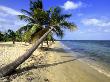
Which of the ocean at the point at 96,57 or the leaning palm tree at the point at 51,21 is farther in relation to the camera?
the leaning palm tree at the point at 51,21

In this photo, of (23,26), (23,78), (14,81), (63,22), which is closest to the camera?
(14,81)

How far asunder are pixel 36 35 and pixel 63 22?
3957 mm

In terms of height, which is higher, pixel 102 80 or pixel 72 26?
pixel 72 26

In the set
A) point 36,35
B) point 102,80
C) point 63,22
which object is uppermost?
point 63,22

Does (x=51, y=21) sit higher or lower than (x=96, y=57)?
higher

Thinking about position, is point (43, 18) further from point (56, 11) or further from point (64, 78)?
point (64, 78)

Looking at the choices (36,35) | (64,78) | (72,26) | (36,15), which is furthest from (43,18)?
(64,78)

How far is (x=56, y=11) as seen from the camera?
72.6 feet

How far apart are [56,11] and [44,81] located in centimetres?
1474

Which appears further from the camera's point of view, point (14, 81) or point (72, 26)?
point (72, 26)

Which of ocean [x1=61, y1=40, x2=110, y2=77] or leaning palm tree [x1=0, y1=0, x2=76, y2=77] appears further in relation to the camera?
leaning palm tree [x1=0, y1=0, x2=76, y2=77]

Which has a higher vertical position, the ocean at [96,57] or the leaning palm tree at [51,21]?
the leaning palm tree at [51,21]

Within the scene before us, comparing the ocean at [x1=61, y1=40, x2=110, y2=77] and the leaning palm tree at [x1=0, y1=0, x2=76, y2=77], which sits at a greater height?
the leaning palm tree at [x1=0, y1=0, x2=76, y2=77]

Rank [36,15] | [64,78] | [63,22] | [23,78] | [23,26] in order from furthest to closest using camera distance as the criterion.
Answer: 1. [23,26]
2. [36,15]
3. [63,22]
4. [64,78]
5. [23,78]
